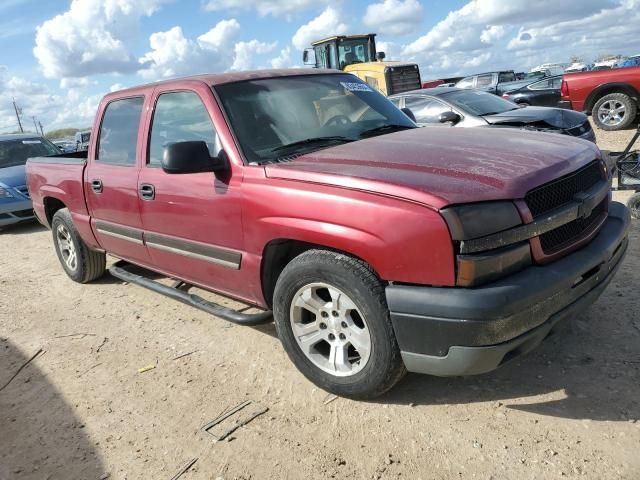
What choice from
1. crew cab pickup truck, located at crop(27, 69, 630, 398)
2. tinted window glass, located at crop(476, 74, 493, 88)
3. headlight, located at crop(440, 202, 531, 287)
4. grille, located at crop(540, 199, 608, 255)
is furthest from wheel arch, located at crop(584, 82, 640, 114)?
headlight, located at crop(440, 202, 531, 287)

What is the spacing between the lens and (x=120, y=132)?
4.45m

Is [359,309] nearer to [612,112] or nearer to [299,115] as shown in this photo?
[299,115]

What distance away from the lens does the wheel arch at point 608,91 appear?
11.4 metres

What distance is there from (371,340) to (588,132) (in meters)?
6.92

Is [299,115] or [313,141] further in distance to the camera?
[299,115]

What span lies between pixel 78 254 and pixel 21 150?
6.40m

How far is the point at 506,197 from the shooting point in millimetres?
2459

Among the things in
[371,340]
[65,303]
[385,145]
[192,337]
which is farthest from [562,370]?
[65,303]

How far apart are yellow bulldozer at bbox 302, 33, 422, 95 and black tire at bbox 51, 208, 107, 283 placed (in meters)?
12.3

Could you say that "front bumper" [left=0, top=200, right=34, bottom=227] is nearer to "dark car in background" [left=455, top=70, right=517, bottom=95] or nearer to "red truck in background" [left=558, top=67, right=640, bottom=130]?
"red truck in background" [left=558, top=67, right=640, bottom=130]

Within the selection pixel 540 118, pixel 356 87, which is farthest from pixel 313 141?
pixel 540 118

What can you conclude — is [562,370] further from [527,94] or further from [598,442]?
[527,94]

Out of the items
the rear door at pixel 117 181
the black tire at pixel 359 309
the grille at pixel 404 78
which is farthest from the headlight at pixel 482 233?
the grille at pixel 404 78

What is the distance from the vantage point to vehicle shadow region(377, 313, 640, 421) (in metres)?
2.74
